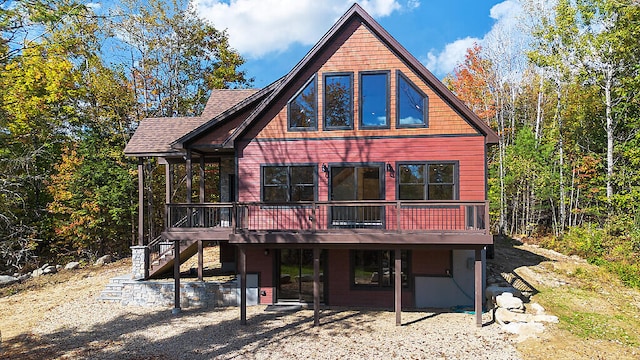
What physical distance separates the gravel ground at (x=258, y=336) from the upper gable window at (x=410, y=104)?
612cm

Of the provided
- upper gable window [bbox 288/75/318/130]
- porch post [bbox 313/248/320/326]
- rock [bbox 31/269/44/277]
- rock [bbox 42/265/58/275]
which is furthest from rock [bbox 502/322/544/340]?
rock [bbox 31/269/44/277]

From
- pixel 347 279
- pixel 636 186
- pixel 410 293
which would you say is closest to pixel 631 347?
pixel 410 293

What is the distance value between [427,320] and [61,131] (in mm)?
23580

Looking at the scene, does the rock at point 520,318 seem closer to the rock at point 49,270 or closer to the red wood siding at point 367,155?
the red wood siding at point 367,155

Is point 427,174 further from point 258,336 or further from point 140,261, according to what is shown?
point 140,261

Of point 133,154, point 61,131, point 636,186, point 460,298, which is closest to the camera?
point 460,298

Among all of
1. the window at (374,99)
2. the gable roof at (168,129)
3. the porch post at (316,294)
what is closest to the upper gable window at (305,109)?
the window at (374,99)

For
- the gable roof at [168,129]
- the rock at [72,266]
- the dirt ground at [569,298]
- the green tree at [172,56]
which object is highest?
the green tree at [172,56]

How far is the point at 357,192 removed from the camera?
12.9 m

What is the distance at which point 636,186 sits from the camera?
18672 millimetres

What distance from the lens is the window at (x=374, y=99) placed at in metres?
12.9

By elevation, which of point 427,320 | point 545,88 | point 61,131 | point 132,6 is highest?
point 132,6

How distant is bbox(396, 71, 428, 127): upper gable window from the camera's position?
12703 millimetres

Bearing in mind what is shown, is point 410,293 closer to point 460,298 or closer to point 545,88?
point 460,298
